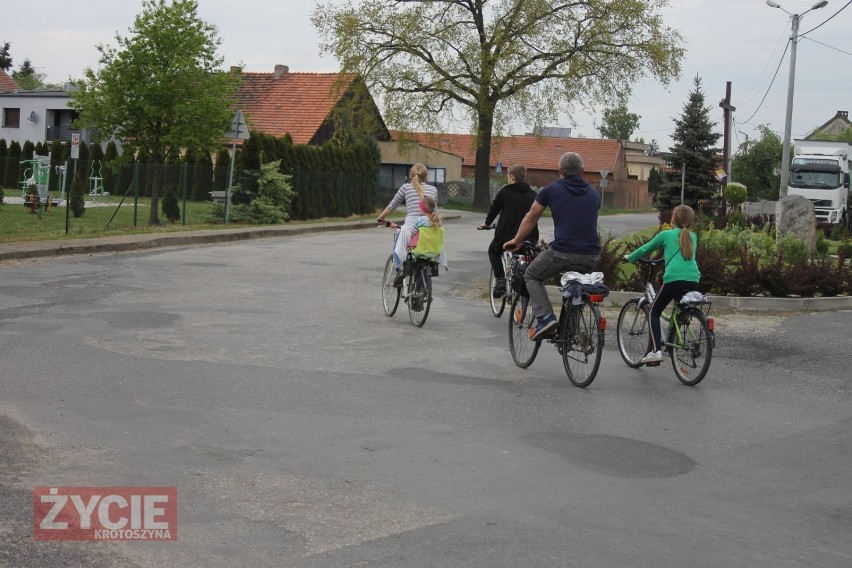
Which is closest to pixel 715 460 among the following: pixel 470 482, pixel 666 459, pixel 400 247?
pixel 666 459

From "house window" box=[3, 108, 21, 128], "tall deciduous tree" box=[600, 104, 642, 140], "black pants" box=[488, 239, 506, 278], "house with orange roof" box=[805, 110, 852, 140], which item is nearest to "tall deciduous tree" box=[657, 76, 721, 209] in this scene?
"house window" box=[3, 108, 21, 128]

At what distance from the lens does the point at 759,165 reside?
80312mm

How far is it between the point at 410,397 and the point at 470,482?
2.37m

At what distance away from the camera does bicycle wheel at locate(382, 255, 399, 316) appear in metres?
12.8

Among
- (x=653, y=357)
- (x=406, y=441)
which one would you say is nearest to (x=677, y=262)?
(x=653, y=357)

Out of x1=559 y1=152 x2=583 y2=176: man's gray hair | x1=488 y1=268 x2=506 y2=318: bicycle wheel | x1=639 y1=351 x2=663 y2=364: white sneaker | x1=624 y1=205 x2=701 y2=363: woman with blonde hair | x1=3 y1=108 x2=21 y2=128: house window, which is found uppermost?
x1=3 y1=108 x2=21 y2=128: house window

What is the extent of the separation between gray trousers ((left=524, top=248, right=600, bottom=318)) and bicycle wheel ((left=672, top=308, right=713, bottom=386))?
0.97 meters

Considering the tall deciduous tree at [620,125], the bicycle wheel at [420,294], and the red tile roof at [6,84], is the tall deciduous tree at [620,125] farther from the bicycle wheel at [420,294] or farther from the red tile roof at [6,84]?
the bicycle wheel at [420,294]

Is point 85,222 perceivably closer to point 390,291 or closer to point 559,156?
point 390,291

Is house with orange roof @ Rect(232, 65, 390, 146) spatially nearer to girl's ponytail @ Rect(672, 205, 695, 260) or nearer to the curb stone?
the curb stone

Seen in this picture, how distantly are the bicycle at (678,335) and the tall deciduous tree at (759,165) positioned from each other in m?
70.4

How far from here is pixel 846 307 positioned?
15.5 meters

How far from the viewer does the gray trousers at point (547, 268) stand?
9.20m

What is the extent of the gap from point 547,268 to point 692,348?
1462 mm
